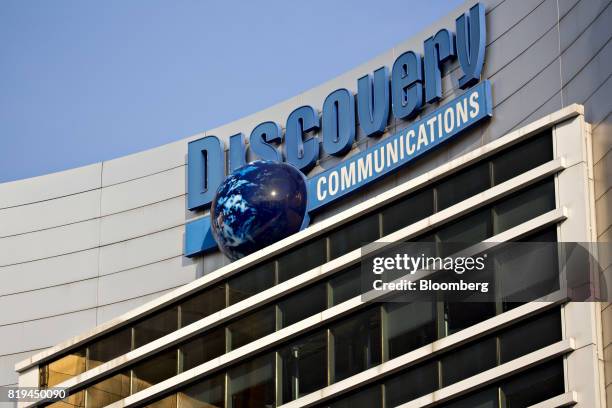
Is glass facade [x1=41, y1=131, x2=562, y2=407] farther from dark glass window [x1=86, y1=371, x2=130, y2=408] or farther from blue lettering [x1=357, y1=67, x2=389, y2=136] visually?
blue lettering [x1=357, y1=67, x2=389, y2=136]

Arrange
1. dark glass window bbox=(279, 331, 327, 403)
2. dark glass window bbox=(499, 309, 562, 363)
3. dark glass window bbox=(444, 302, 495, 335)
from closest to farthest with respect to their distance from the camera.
Result: dark glass window bbox=(499, 309, 562, 363)
dark glass window bbox=(444, 302, 495, 335)
dark glass window bbox=(279, 331, 327, 403)

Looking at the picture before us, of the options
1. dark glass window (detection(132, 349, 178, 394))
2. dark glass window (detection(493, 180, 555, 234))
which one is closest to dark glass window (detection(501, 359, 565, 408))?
dark glass window (detection(493, 180, 555, 234))

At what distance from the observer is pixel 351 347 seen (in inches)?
1334

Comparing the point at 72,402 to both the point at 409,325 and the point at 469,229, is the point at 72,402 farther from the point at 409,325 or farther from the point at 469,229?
the point at 469,229

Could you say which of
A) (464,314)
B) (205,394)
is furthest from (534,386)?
(205,394)

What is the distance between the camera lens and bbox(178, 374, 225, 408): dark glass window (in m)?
35.9

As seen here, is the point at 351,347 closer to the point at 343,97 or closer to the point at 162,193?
the point at 343,97

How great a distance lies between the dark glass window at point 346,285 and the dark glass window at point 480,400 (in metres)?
3.85

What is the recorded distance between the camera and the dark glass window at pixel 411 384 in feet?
105

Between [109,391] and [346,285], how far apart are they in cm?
746

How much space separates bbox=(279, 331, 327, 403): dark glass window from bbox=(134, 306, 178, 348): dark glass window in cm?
382

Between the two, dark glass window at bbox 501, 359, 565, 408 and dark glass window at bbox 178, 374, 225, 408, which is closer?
dark glass window at bbox 501, 359, 565, 408

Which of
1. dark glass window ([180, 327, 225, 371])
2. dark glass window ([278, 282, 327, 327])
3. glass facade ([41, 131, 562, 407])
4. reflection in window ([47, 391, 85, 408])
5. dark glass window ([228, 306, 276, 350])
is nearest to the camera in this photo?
glass facade ([41, 131, 562, 407])

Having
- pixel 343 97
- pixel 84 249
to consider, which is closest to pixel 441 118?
pixel 343 97
